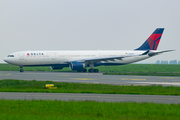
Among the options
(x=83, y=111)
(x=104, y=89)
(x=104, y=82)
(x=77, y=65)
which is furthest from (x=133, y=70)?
(x=83, y=111)

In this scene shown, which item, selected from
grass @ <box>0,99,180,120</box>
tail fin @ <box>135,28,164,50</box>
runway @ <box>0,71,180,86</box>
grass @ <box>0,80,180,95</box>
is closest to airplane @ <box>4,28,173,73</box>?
tail fin @ <box>135,28,164,50</box>

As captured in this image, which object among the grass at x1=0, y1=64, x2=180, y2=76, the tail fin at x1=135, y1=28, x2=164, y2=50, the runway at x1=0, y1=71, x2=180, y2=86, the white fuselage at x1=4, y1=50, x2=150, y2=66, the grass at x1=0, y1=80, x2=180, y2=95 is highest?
the tail fin at x1=135, y1=28, x2=164, y2=50

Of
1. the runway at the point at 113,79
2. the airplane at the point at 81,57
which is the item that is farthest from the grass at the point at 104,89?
the airplane at the point at 81,57

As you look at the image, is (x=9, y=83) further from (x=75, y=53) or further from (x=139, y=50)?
(x=139, y=50)

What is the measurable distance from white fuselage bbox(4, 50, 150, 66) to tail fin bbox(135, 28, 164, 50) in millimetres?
2884

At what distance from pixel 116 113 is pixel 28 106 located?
4695mm

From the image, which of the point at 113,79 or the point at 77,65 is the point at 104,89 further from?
the point at 77,65

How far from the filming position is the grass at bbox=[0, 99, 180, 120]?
1130cm

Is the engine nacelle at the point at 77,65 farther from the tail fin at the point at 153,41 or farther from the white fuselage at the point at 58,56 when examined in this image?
the tail fin at the point at 153,41

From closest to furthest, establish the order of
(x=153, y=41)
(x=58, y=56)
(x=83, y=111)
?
1. (x=83, y=111)
2. (x=58, y=56)
3. (x=153, y=41)

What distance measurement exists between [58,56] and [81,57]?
5074mm

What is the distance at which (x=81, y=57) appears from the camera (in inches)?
2162

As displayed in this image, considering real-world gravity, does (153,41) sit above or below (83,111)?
above

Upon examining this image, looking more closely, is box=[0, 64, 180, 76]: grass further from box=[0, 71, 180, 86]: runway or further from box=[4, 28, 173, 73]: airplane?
box=[0, 71, 180, 86]: runway
